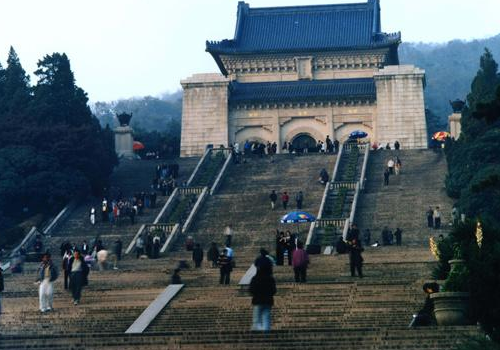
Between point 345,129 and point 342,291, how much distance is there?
4124 cm

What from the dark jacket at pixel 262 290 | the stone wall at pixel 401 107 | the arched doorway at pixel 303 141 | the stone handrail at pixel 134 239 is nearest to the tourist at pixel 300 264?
the dark jacket at pixel 262 290

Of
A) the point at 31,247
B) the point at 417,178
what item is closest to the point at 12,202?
the point at 31,247

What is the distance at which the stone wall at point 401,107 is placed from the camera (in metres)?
68.2

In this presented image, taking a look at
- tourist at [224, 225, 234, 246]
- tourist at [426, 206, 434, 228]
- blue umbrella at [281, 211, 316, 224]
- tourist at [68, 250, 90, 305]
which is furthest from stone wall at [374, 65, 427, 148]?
tourist at [68, 250, 90, 305]

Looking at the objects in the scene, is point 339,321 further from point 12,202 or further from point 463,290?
point 12,202

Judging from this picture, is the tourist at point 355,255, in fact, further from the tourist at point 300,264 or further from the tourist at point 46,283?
the tourist at point 46,283

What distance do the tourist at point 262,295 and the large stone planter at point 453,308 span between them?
2.62m

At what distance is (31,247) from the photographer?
4738cm

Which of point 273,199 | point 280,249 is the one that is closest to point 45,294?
point 280,249

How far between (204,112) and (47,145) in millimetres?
16201

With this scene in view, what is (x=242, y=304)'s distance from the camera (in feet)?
93.6

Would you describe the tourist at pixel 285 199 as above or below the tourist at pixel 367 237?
above

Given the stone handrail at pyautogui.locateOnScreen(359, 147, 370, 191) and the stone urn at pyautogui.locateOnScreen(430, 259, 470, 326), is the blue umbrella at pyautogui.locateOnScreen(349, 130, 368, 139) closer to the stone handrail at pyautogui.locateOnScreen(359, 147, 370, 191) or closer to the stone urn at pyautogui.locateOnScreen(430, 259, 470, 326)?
the stone handrail at pyautogui.locateOnScreen(359, 147, 370, 191)

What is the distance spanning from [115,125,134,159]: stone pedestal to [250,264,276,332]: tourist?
4503 cm
